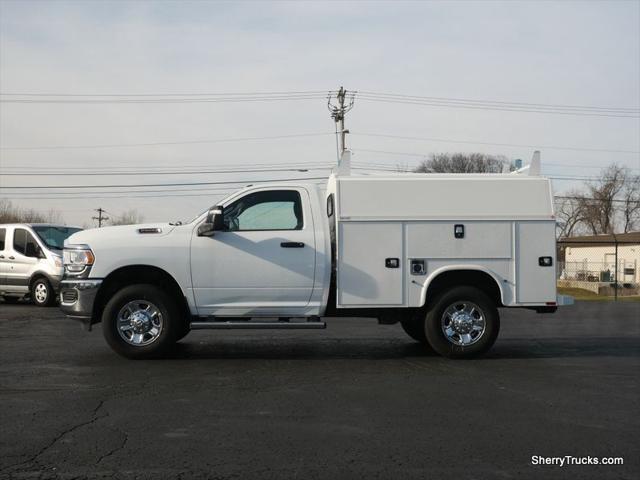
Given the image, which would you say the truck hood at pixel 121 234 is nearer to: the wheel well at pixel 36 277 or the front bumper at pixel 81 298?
the front bumper at pixel 81 298

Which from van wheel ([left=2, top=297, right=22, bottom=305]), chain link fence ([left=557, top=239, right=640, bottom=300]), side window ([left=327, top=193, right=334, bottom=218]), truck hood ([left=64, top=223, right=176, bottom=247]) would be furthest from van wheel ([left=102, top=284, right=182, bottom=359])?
chain link fence ([left=557, top=239, right=640, bottom=300])

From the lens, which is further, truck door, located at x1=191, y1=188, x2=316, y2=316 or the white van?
the white van

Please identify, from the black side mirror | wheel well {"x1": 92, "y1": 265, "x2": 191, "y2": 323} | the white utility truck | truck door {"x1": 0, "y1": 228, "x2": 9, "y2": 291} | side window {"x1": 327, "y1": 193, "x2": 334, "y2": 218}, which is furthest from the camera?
truck door {"x1": 0, "y1": 228, "x2": 9, "y2": 291}

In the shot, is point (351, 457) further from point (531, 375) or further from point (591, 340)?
point (591, 340)

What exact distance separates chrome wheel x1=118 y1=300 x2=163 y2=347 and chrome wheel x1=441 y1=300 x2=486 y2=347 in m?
3.64

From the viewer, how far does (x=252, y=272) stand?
907 centimetres

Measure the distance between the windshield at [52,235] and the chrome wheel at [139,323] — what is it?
9974 mm

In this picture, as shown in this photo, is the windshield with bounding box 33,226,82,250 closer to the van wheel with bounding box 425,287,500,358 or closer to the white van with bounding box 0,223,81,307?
the white van with bounding box 0,223,81,307

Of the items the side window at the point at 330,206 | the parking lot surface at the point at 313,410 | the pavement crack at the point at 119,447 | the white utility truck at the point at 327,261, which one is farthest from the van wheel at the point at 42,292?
the pavement crack at the point at 119,447

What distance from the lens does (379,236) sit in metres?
9.16

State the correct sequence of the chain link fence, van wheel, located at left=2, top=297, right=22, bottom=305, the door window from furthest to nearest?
the chain link fence < van wheel, located at left=2, top=297, right=22, bottom=305 < the door window

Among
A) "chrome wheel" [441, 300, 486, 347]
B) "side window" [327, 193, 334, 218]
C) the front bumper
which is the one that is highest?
"side window" [327, 193, 334, 218]

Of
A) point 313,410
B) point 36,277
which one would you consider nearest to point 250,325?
point 313,410

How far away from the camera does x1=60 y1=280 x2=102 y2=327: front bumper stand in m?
8.96
